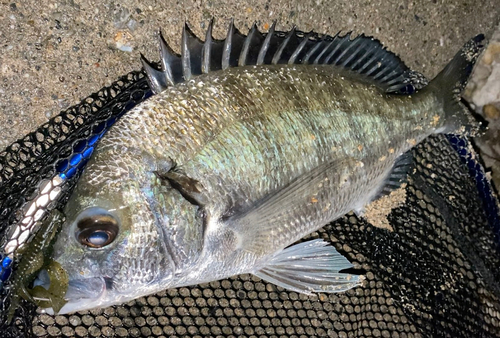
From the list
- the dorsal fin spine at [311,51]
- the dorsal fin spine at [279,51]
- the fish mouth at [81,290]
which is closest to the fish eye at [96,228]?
the fish mouth at [81,290]

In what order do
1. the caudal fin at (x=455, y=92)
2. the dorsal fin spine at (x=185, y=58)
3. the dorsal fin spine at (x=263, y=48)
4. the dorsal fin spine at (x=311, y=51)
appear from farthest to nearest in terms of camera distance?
the caudal fin at (x=455, y=92)
the dorsal fin spine at (x=311, y=51)
the dorsal fin spine at (x=263, y=48)
the dorsal fin spine at (x=185, y=58)

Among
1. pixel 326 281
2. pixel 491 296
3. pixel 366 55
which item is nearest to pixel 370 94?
pixel 366 55

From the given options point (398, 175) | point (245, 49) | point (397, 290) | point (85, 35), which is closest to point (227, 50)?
point (245, 49)

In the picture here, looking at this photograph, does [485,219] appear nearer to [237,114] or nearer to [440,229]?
[440,229]

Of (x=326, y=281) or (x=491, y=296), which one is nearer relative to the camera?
(x=326, y=281)

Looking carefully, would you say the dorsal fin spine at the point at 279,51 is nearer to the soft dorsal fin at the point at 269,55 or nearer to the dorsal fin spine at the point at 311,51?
the soft dorsal fin at the point at 269,55
